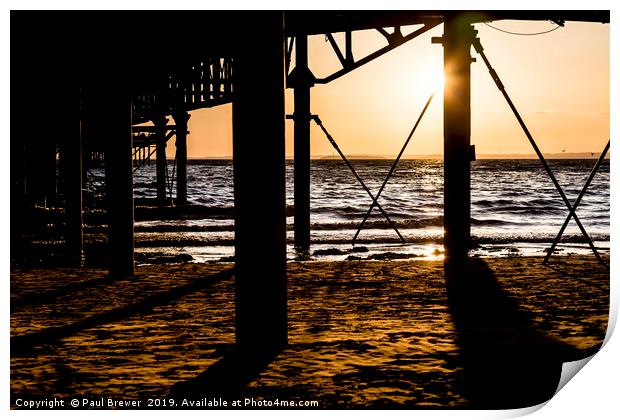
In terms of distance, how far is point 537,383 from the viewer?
15.1ft

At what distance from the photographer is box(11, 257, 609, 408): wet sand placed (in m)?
4.46

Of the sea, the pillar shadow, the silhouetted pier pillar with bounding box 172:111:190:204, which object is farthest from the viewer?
the silhouetted pier pillar with bounding box 172:111:190:204

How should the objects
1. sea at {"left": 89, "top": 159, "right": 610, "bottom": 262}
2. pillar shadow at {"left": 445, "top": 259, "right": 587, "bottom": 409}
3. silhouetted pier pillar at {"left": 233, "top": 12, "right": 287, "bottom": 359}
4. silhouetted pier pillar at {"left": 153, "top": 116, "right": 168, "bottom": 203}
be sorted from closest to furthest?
pillar shadow at {"left": 445, "top": 259, "right": 587, "bottom": 409} → silhouetted pier pillar at {"left": 233, "top": 12, "right": 287, "bottom": 359} → sea at {"left": 89, "top": 159, "right": 610, "bottom": 262} → silhouetted pier pillar at {"left": 153, "top": 116, "right": 168, "bottom": 203}

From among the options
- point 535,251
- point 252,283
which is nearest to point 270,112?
point 252,283

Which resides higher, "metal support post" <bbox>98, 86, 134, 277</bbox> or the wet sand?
"metal support post" <bbox>98, 86, 134, 277</bbox>

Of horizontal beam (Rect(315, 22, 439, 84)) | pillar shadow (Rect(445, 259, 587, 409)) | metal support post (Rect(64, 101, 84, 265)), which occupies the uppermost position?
horizontal beam (Rect(315, 22, 439, 84))

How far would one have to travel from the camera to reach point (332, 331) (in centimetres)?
586

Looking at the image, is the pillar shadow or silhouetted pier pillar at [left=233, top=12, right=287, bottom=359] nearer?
the pillar shadow

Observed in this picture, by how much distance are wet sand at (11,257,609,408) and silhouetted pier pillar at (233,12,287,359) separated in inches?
11.0

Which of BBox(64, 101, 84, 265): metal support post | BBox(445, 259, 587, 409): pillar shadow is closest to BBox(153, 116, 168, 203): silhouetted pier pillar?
BBox(64, 101, 84, 265): metal support post

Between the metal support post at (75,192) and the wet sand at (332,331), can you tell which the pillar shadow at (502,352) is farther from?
the metal support post at (75,192)

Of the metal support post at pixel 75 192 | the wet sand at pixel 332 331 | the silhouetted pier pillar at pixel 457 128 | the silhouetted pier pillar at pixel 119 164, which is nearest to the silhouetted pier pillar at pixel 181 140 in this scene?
the metal support post at pixel 75 192

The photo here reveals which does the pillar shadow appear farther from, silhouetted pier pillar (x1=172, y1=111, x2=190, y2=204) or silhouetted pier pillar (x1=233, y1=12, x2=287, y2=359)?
silhouetted pier pillar (x1=172, y1=111, x2=190, y2=204)

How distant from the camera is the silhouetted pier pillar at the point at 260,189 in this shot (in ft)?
17.0
